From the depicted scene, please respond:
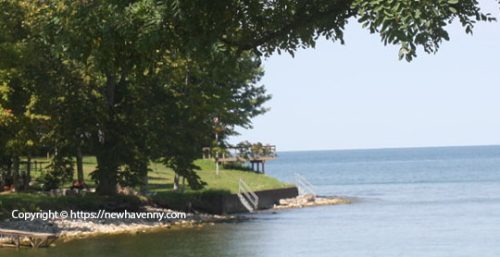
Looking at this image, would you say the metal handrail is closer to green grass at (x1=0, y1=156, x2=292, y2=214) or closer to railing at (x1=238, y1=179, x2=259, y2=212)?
railing at (x1=238, y1=179, x2=259, y2=212)

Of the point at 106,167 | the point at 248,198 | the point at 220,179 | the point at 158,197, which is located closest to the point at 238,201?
the point at 248,198

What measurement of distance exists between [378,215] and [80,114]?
1615cm

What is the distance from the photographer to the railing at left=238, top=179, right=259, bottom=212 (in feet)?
151

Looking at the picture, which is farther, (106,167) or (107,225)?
(106,167)

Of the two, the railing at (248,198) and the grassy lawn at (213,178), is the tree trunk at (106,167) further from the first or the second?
the railing at (248,198)

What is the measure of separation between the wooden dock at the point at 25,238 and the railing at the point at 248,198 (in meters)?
20.1

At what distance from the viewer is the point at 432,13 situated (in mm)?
6832

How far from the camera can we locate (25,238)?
86.2 ft

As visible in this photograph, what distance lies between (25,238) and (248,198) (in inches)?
867

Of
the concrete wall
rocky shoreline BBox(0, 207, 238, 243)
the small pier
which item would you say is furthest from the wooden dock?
the small pier

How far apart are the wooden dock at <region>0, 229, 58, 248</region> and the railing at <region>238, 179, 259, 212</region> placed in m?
20.1

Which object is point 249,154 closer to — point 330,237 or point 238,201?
point 238,201

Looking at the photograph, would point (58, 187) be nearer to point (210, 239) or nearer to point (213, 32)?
point (210, 239)

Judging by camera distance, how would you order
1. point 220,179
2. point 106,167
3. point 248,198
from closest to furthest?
1. point 106,167
2. point 248,198
3. point 220,179
